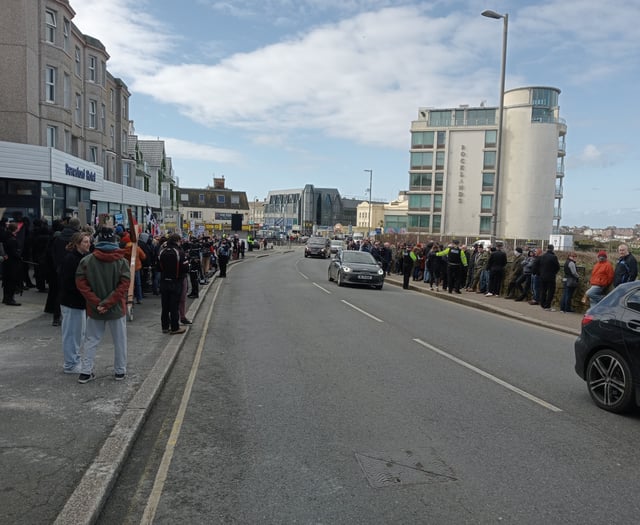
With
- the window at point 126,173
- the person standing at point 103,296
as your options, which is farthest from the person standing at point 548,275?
the window at point 126,173

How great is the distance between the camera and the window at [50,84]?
27.2 meters

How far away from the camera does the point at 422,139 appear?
71812 millimetres

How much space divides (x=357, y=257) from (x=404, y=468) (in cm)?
1758

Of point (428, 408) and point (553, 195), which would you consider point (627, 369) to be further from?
point (553, 195)

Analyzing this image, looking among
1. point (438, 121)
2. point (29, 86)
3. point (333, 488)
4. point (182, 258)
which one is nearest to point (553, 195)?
point (438, 121)

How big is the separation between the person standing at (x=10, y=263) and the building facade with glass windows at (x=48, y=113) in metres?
8.48

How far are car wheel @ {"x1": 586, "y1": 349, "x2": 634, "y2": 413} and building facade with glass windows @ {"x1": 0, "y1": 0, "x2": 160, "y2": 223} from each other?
18.8 meters

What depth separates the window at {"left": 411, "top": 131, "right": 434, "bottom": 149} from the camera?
71475 mm

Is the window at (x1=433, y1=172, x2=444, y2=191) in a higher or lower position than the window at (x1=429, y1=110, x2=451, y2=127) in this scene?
lower

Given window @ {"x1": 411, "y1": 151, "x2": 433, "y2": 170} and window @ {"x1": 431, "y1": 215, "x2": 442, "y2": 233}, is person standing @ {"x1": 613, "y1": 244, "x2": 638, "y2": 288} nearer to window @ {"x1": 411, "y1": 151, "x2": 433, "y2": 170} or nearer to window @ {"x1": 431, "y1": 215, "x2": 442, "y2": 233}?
window @ {"x1": 431, "y1": 215, "x2": 442, "y2": 233}

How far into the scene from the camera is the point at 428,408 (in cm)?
594

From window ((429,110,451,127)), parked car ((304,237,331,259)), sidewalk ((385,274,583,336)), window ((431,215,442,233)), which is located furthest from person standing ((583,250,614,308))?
window ((429,110,451,127))

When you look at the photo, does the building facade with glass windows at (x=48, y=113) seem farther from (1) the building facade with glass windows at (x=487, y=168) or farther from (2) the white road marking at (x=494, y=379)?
(1) the building facade with glass windows at (x=487, y=168)

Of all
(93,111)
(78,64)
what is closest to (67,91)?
(78,64)
